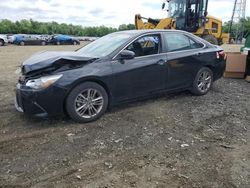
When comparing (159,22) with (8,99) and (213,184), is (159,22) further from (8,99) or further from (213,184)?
(213,184)

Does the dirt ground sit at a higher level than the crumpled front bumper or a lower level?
lower

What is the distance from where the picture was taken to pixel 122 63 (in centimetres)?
529

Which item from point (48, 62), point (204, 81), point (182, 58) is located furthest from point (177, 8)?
point (48, 62)

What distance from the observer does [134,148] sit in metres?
4.06

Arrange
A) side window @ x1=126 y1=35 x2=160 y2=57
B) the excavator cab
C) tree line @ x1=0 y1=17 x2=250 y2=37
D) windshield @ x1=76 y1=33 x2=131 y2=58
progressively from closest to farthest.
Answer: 1. windshield @ x1=76 y1=33 x2=131 y2=58
2. side window @ x1=126 y1=35 x2=160 y2=57
3. the excavator cab
4. tree line @ x1=0 y1=17 x2=250 y2=37

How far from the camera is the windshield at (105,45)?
17.7 ft

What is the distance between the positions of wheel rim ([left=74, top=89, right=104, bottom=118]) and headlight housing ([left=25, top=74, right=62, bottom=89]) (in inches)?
19.2

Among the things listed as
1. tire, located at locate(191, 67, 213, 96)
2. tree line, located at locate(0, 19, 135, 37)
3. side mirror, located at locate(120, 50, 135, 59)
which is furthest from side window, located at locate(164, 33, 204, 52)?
tree line, located at locate(0, 19, 135, 37)

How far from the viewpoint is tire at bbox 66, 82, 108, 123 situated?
188 inches

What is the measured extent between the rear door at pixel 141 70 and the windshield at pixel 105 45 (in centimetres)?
24

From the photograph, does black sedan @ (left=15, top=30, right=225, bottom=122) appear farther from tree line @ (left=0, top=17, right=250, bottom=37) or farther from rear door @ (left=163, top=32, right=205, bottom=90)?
tree line @ (left=0, top=17, right=250, bottom=37)

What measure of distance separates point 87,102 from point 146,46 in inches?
67.4

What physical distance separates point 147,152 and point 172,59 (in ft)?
8.55

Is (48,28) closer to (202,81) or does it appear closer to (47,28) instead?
(47,28)
